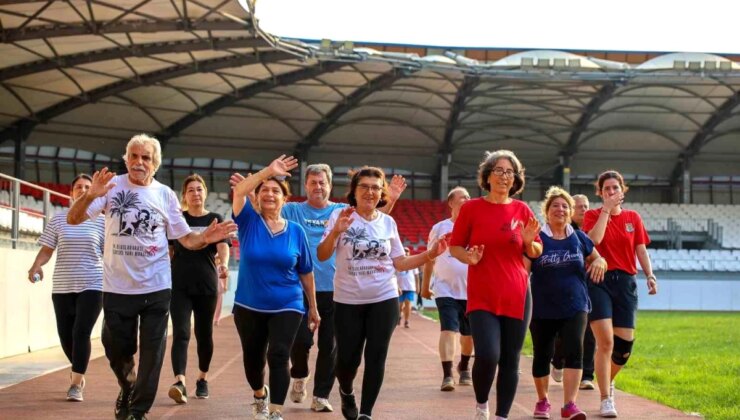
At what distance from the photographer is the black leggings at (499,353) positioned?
674cm

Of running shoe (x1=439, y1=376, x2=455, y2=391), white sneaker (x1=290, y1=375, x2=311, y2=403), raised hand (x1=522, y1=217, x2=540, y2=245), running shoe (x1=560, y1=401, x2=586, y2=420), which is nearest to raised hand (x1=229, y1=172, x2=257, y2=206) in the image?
raised hand (x1=522, y1=217, x2=540, y2=245)

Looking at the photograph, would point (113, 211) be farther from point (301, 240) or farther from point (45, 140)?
point (45, 140)

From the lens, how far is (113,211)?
690 centimetres

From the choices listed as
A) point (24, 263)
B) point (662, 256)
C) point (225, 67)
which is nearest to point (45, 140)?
point (225, 67)

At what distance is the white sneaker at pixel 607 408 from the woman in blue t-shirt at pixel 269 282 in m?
2.70

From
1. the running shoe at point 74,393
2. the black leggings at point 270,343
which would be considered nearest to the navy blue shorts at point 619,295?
the black leggings at point 270,343

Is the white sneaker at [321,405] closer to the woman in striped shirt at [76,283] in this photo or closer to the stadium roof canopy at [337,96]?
the woman in striped shirt at [76,283]

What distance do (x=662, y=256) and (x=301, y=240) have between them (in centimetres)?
4049

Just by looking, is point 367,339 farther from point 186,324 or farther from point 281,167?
point 186,324

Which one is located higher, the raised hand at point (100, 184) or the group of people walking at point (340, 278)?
the raised hand at point (100, 184)

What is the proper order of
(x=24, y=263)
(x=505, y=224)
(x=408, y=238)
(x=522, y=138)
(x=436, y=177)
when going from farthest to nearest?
(x=436, y=177), (x=522, y=138), (x=408, y=238), (x=24, y=263), (x=505, y=224)

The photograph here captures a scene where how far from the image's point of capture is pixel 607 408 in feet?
27.5


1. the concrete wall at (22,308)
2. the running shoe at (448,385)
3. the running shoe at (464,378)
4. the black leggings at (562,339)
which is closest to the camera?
the black leggings at (562,339)

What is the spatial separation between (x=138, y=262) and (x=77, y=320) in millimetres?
2193
